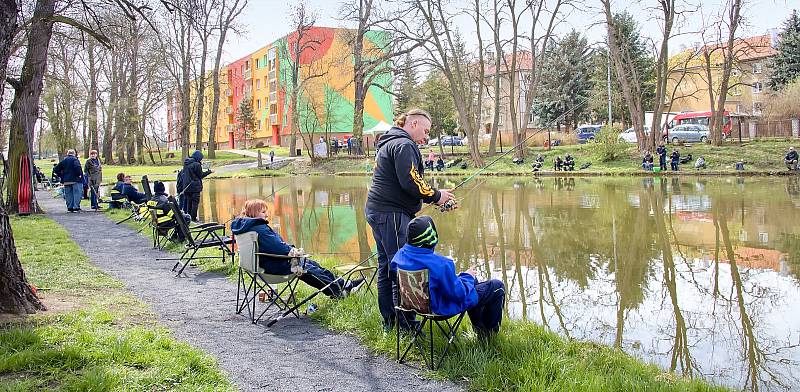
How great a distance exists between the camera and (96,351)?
4.53m

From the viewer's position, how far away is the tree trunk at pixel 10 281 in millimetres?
5316

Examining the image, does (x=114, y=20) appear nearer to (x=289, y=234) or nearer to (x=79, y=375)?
(x=289, y=234)

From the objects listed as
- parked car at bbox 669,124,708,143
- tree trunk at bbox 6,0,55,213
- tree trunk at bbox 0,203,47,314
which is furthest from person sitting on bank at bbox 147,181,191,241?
parked car at bbox 669,124,708,143

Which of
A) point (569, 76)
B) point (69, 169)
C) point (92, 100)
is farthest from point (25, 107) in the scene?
point (569, 76)

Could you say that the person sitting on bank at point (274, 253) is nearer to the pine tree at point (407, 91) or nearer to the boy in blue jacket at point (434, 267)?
the boy in blue jacket at point (434, 267)

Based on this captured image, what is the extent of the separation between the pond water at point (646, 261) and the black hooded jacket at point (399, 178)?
183cm

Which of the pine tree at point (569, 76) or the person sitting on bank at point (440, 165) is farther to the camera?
the pine tree at point (569, 76)

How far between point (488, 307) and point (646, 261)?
198 inches

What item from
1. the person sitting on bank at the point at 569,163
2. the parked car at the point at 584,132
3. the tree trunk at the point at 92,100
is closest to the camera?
the person sitting on bank at the point at 569,163

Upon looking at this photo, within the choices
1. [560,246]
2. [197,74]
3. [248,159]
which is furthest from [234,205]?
[248,159]

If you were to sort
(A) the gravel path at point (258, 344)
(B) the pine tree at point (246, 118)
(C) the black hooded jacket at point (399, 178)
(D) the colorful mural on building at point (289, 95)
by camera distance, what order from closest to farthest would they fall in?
1. (A) the gravel path at point (258, 344)
2. (C) the black hooded jacket at point (399, 178)
3. (D) the colorful mural on building at point (289, 95)
4. (B) the pine tree at point (246, 118)

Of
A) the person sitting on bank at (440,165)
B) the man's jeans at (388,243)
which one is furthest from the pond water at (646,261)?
the person sitting on bank at (440,165)

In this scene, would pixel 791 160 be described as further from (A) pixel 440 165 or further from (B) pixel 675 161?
(A) pixel 440 165

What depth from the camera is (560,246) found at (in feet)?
34.1
